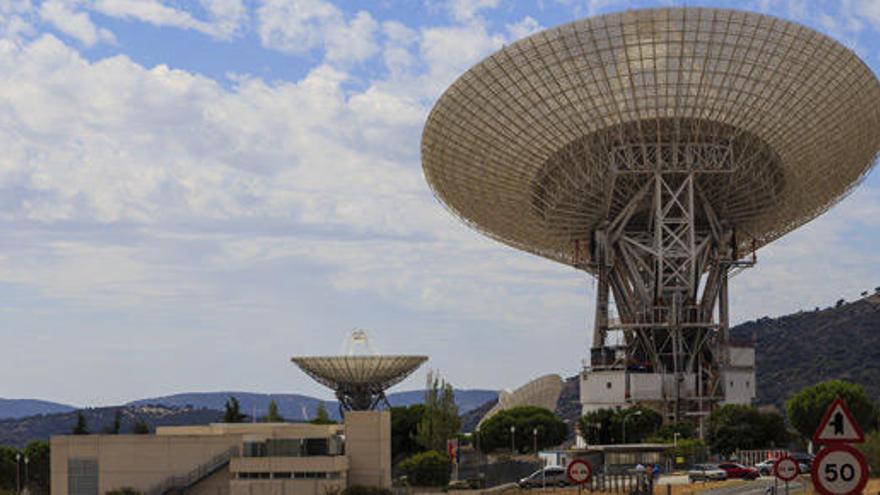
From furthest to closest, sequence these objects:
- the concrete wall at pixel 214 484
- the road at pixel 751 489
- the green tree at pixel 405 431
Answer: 1. the green tree at pixel 405 431
2. the concrete wall at pixel 214 484
3. the road at pixel 751 489

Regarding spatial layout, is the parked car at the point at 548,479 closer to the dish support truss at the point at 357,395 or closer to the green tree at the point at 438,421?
the green tree at the point at 438,421

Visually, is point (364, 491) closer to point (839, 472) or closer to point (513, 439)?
point (839, 472)

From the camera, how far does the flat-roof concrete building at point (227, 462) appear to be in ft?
246

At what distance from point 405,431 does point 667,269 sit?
31.3 metres

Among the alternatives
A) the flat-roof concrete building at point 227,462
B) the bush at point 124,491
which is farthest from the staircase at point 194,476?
the bush at point 124,491

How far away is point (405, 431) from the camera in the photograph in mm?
130375

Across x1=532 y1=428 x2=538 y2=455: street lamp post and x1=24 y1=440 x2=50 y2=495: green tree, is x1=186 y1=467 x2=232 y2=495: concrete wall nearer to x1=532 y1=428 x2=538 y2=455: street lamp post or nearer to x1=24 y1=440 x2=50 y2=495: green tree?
x1=24 y1=440 x2=50 y2=495: green tree

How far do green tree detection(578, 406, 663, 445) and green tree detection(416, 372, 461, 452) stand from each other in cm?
1218

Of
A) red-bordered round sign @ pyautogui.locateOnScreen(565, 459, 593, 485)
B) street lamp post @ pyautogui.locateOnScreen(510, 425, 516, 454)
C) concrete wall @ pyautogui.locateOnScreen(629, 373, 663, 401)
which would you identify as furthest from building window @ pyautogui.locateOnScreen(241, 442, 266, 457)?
street lamp post @ pyautogui.locateOnScreen(510, 425, 516, 454)

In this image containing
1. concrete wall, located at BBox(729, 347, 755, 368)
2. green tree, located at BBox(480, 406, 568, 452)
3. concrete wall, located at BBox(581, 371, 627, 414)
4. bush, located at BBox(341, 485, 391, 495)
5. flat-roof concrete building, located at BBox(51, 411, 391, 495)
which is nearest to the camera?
bush, located at BBox(341, 485, 391, 495)

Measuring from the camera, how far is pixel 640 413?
386 ft

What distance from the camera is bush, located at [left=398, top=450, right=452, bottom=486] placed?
85.3m

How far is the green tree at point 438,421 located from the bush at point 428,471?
25.1 m

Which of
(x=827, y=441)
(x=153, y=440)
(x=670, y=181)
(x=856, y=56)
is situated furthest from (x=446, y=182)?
(x=827, y=441)
